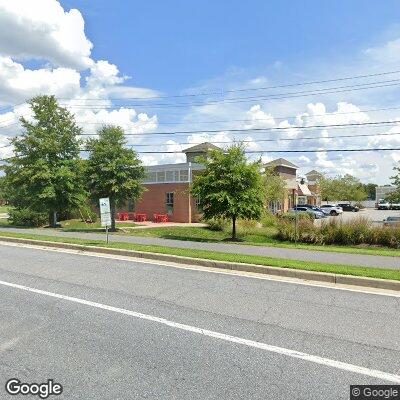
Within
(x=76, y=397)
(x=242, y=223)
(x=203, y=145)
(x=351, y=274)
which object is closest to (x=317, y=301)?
(x=351, y=274)

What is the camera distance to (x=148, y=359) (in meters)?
4.20

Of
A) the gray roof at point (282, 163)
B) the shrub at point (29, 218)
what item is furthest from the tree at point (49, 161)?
the gray roof at point (282, 163)

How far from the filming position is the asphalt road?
12.1 ft

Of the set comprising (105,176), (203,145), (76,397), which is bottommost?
(76,397)

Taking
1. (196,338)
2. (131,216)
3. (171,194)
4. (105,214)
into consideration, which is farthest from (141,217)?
(196,338)

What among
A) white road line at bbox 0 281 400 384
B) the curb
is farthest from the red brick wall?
white road line at bbox 0 281 400 384

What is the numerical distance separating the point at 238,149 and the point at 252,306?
1315cm

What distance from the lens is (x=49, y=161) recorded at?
26266 mm

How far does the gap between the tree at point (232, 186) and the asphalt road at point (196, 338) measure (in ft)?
33.4

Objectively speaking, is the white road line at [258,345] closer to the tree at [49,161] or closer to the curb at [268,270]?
the curb at [268,270]

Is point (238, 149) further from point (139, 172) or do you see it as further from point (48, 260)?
point (48, 260)

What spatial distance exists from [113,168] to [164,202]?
11365mm

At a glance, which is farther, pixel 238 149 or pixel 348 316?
pixel 238 149

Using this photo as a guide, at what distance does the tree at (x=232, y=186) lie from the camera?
59.3 feet
